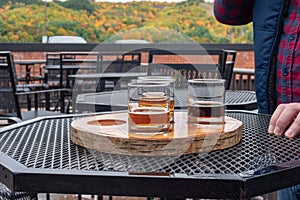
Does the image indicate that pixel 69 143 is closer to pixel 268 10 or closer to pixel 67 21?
pixel 268 10

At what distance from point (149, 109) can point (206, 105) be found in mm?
153

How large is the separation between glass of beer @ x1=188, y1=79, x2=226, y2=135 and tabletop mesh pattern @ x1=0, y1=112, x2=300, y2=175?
0.28 feet

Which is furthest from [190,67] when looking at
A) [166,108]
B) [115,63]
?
[115,63]

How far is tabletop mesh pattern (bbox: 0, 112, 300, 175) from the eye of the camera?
83 cm

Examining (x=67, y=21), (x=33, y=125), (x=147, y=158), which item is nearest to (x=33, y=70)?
(x=67, y=21)

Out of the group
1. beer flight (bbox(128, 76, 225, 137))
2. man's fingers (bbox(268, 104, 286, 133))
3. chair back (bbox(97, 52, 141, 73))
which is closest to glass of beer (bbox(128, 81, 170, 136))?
beer flight (bbox(128, 76, 225, 137))

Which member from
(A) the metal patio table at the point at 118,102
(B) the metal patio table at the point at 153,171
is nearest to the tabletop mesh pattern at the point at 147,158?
(B) the metal patio table at the point at 153,171

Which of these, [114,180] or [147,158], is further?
[147,158]

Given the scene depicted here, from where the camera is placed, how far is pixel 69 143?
1038mm

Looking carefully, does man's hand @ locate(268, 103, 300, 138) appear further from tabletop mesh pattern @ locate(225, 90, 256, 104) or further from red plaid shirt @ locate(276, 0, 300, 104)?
tabletop mesh pattern @ locate(225, 90, 256, 104)

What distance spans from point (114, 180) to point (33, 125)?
0.62 m

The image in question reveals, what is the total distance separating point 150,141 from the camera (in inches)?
36.2

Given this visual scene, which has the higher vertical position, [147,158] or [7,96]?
[147,158]

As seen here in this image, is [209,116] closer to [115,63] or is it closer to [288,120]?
[288,120]
